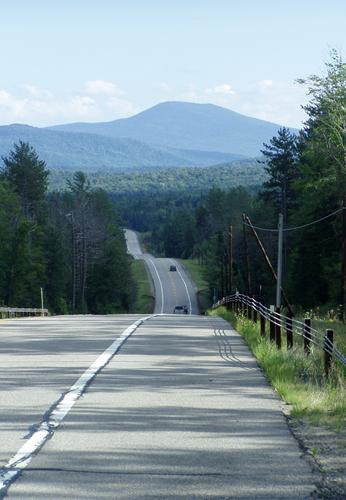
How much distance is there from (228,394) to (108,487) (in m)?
5.45

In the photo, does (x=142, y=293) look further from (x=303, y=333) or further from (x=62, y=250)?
(x=303, y=333)

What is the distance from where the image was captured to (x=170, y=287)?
14588 cm

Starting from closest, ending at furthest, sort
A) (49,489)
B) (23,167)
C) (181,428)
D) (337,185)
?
(49,489), (181,428), (337,185), (23,167)

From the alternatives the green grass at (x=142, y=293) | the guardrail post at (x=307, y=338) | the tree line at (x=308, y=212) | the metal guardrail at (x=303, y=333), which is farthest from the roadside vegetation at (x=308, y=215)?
the guardrail post at (x=307, y=338)

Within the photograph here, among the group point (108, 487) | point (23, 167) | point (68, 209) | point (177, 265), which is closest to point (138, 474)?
point (108, 487)

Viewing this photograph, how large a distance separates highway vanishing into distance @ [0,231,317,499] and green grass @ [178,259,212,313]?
102751 millimetres

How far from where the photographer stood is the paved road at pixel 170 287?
12681 centimetres

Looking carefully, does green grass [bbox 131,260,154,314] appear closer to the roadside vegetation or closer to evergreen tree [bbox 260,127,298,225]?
the roadside vegetation

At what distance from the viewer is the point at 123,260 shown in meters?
127

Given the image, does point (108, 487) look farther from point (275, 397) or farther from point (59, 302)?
point (59, 302)

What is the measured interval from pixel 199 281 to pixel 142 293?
18614mm

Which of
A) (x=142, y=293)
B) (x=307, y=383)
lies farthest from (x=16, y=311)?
(x=142, y=293)

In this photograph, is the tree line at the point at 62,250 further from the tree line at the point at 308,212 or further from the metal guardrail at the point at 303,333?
the metal guardrail at the point at 303,333

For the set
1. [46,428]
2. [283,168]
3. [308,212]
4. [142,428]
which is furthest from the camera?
[283,168]
